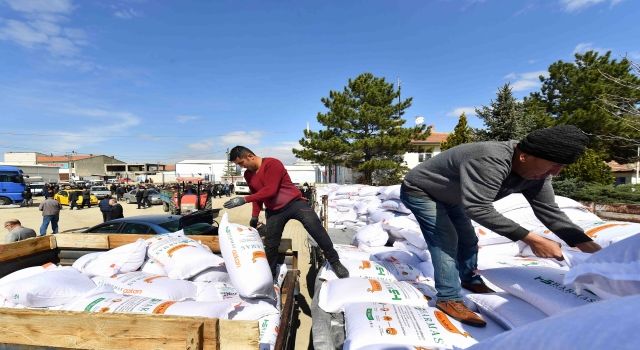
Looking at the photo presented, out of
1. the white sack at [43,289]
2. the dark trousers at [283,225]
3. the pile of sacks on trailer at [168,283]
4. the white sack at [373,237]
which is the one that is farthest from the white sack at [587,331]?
the white sack at [373,237]

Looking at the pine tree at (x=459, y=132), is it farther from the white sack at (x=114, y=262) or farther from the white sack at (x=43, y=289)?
the white sack at (x=43, y=289)

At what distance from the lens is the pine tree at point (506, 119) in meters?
13.8

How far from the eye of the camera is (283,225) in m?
2.76

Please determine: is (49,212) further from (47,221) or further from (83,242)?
(83,242)

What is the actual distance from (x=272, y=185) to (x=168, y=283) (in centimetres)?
100

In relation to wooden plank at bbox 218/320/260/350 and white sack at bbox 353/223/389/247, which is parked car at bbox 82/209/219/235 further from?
wooden plank at bbox 218/320/260/350

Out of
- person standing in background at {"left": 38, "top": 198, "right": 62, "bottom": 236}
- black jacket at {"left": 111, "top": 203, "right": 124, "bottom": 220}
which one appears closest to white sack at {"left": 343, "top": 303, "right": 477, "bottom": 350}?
black jacket at {"left": 111, "top": 203, "right": 124, "bottom": 220}

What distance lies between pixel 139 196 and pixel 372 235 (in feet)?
58.9

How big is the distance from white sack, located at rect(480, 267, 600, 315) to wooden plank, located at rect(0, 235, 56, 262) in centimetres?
328

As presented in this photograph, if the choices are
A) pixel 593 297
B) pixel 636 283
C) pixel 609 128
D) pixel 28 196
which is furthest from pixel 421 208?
pixel 28 196

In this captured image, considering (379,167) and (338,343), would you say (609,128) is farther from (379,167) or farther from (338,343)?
(338,343)

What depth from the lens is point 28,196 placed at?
19219 mm

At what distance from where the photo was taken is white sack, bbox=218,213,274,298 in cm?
205

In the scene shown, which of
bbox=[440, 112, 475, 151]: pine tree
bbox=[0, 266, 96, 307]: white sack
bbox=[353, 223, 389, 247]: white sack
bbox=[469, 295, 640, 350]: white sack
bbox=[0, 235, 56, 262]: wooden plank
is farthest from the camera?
bbox=[440, 112, 475, 151]: pine tree
